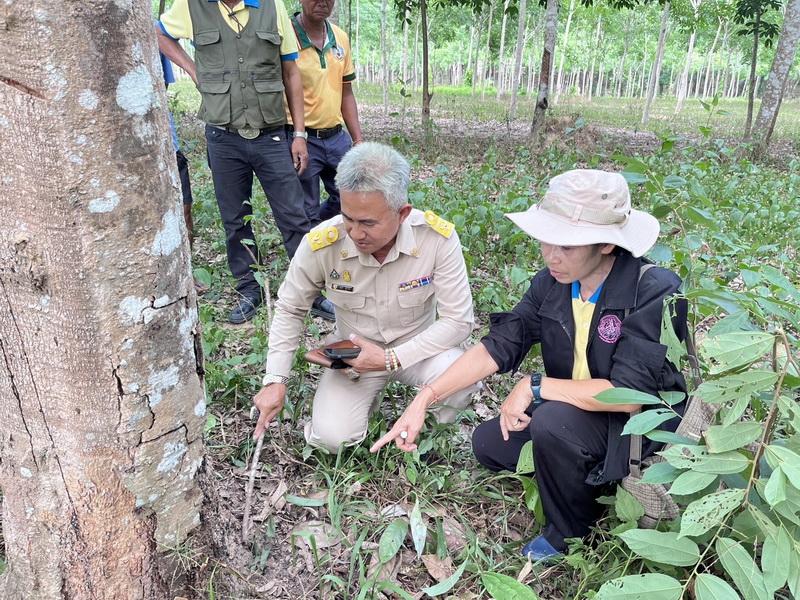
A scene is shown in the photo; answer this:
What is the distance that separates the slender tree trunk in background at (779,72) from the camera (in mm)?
7484

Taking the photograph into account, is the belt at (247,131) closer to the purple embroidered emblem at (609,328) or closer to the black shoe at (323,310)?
the black shoe at (323,310)

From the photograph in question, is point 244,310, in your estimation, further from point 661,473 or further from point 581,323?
point 661,473

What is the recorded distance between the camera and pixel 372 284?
245cm

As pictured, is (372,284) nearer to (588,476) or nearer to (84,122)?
(588,476)

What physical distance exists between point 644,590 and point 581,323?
35.6 inches

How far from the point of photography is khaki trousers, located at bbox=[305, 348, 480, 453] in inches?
91.0

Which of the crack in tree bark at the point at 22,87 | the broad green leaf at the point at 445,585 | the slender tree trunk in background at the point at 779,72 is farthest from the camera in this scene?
the slender tree trunk in background at the point at 779,72

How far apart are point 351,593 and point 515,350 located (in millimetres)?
955

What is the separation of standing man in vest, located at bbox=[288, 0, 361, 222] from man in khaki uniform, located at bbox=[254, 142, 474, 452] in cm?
159

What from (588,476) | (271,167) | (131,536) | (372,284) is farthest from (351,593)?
(271,167)

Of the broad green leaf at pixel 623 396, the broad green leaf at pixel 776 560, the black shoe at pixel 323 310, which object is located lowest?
the black shoe at pixel 323 310

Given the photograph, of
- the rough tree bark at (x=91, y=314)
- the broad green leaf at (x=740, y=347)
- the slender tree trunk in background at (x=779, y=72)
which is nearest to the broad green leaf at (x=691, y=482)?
the broad green leaf at (x=740, y=347)

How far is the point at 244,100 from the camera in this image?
10.6 feet

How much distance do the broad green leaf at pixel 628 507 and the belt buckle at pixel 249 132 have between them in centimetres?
255
